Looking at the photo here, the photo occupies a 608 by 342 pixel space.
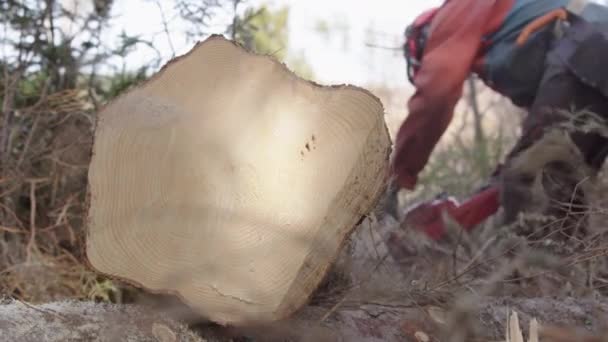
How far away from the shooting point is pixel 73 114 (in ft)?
6.93

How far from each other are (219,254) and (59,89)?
1416 mm

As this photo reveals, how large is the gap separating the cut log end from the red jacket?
134 cm

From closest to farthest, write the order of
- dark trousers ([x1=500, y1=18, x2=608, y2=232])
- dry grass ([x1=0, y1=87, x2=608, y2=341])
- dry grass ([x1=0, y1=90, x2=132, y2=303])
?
dry grass ([x1=0, y1=87, x2=608, y2=341]) < dry grass ([x1=0, y1=90, x2=132, y2=303]) < dark trousers ([x1=500, y1=18, x2=608, y2=232])

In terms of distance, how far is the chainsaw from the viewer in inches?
100

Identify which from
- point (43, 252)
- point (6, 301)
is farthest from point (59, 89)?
point (6, 301)

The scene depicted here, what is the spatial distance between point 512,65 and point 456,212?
22.4 inches

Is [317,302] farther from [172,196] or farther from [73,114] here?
[73,114]

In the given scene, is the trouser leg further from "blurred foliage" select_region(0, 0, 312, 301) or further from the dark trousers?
"blurred foliage" select_region(0, 0, 312, 301)

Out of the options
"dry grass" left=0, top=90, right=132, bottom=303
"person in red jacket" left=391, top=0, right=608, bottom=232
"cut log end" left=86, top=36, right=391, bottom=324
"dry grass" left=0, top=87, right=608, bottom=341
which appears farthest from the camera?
"person in red jacket" left=391, top=0, right=608, bottom=232

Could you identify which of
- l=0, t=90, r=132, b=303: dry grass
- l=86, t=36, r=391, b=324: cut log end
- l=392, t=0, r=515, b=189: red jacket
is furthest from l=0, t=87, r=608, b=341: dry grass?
l=392, t=0, r=515, b=189: red jacket

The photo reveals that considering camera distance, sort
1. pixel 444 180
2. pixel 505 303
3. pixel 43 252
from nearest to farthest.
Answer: pixel 505 303
pixel 43 252
pixel 444 180

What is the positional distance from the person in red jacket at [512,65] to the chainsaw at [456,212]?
1.5 inches

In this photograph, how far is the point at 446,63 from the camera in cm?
246

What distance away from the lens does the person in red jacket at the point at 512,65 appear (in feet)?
7.23
